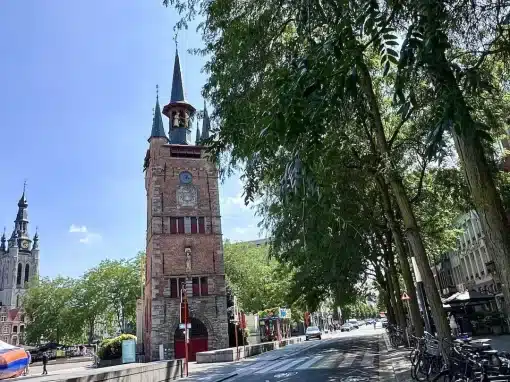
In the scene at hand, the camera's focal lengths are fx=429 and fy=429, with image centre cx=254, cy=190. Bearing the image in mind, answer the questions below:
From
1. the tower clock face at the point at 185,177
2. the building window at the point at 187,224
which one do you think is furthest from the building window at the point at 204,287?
the tower clock face at the point at 185,177

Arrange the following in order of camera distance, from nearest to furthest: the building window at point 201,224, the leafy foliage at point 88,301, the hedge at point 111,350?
1. the hedge at point 111,350
2. the building window at point 201,224
3. the leafy foliage at point 88,301

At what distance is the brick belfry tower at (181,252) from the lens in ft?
115

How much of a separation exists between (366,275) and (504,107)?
18.5 metres

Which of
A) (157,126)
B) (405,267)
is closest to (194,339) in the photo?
(157,126)

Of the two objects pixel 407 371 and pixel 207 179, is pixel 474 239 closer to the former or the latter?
pixel 207 179

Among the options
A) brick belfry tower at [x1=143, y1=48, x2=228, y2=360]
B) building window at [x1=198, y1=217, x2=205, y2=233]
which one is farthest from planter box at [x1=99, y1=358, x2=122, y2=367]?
building window at [x1=198, y1=217, x2=205, y2=233]

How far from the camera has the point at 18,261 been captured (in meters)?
112

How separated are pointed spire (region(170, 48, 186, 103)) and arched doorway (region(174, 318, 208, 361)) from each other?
21.6 meters

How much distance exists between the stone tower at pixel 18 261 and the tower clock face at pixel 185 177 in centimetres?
8878

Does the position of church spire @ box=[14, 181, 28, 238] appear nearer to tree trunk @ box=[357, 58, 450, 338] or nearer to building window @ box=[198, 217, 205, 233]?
building window @ box=[198, 217, 205, 233]

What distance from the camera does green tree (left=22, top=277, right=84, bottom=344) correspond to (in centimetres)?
5895

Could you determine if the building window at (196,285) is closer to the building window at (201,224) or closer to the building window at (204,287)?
the building window at (204,287)

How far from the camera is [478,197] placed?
17.5ft

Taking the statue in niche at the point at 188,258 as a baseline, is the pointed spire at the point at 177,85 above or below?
above
